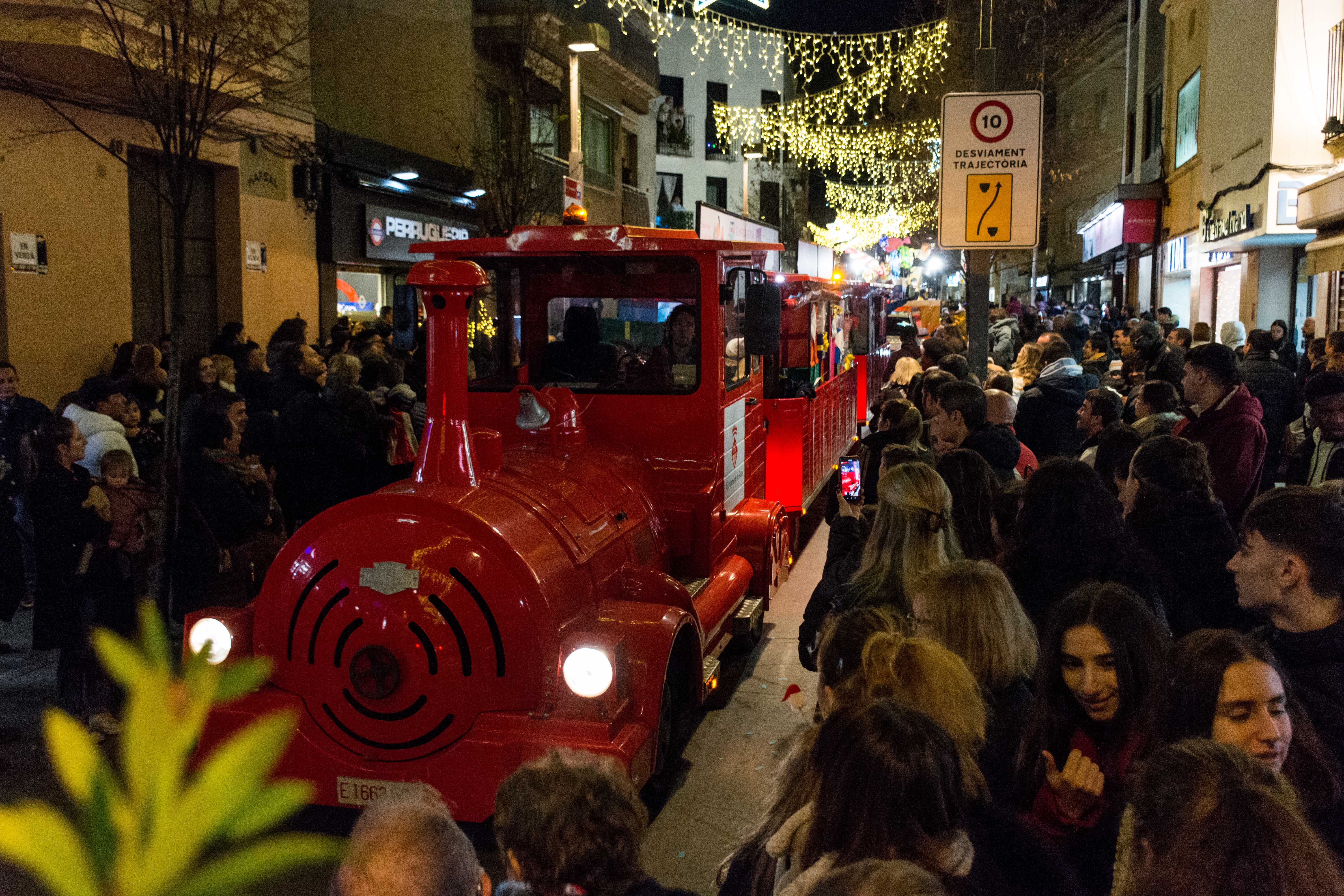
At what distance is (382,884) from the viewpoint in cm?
175

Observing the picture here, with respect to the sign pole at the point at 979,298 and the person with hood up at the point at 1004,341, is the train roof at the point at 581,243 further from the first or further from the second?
the person with hood up at the point at 1004,341

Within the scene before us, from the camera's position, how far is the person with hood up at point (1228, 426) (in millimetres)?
5773

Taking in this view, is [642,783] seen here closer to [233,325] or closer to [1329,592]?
[1329,592]

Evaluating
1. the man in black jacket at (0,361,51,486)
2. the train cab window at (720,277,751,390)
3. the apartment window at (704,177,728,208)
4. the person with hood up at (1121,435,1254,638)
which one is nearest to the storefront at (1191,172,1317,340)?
the train cab window at (720,277,751,390)

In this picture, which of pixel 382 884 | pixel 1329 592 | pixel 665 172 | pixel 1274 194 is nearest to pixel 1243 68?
pixel 1274 194

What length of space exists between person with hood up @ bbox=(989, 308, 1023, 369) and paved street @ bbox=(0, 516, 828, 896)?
8.21m

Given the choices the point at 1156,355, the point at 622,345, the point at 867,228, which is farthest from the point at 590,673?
the point at 867,228

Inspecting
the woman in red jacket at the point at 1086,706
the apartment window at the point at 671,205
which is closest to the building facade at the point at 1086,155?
the apartment window at the point at 671,205

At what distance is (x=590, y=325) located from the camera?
6398 mm

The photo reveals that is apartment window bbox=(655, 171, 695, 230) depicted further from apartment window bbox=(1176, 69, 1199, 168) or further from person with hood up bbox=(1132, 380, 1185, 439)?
person with hood up bbox=(1132, 380, 1185, 439)

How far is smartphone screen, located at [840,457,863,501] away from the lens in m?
6.65

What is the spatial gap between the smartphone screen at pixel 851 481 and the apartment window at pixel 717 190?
41320 millimetres

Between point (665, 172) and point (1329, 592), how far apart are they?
45026 millimetres

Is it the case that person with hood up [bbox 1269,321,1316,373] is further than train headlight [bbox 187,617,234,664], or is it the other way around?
person with hood up [bbox 1269,321,1316,373]
